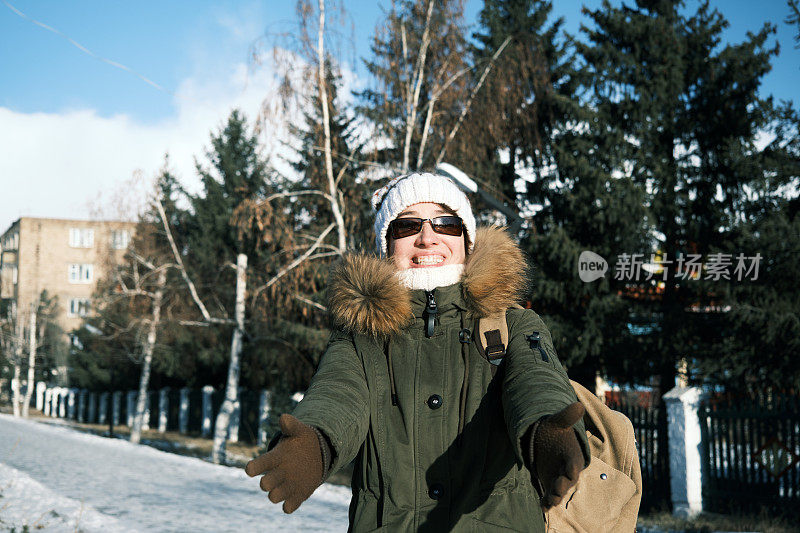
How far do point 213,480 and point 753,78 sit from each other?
12854 mm

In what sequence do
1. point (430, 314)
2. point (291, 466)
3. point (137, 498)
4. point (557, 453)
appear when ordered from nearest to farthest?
point (557, 453) < point (291, 466) < point (430, 314) < point (137, 498)

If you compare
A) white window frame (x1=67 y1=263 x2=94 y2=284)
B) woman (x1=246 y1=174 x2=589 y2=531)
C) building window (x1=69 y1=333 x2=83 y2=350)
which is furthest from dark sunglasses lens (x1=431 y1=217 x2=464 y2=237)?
white window frame (x1=67 y1=263 x2=94 y2=284)

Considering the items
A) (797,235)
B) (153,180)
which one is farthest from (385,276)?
(153,180)

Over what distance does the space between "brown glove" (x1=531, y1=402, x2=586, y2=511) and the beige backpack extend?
66cm

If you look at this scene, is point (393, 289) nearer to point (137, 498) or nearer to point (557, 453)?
point (557, 453)

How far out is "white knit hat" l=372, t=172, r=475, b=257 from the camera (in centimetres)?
249

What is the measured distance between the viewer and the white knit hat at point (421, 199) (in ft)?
8.16

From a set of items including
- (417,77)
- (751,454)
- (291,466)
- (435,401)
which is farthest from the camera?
(417,77)

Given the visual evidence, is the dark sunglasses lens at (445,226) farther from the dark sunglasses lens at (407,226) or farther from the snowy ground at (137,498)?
the snowy ground at (137,498)

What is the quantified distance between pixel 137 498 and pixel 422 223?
24.2 ft

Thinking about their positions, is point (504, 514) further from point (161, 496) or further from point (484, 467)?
point (161, 496)

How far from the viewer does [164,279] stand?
866 inches

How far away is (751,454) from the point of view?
8977 mm

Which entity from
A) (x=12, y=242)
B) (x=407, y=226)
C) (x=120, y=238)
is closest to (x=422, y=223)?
(x=407, y=226)
